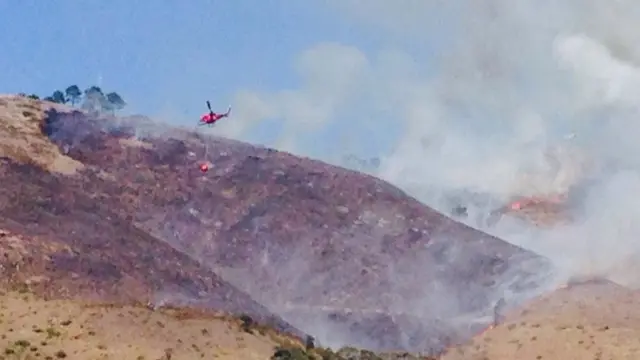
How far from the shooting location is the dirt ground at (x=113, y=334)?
126 ft

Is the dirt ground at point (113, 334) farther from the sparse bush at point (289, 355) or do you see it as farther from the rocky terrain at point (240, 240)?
the rocky terrain at point (240, 240)

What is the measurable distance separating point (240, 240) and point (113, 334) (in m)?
36.8

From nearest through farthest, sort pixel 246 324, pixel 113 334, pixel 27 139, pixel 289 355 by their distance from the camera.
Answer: pixel 113 334 → pixel 289 355 → pixel 246 324 → pixel 27 139

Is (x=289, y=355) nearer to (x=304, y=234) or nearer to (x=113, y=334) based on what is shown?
(x=113, y=334)

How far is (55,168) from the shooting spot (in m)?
72.9

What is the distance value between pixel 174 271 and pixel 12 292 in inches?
567

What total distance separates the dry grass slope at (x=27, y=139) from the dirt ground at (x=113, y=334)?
88.0ft

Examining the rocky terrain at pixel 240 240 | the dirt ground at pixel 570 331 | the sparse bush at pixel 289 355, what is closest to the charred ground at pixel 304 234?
the rocky terrain at pixel 240 240

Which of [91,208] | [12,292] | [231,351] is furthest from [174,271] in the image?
[231,351]

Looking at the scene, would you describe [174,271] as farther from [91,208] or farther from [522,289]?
[522,289]

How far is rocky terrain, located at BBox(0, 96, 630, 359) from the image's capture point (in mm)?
55812

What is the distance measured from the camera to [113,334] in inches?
1635

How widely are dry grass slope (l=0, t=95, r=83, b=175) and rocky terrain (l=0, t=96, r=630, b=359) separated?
7.9 inches

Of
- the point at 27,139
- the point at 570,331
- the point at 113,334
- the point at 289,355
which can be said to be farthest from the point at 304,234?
the point at 113,334
